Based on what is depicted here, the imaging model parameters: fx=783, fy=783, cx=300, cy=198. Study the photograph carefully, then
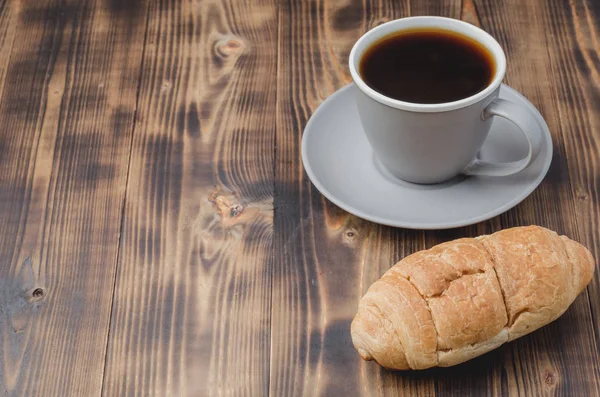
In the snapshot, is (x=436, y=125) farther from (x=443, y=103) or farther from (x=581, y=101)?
(x=581, y=101)

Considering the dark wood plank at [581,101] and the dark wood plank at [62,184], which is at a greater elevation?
the dark wood plank at [62,184]

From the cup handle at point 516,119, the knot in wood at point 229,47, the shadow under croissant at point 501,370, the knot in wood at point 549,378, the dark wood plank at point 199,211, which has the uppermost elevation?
the cup handle at point 516,119

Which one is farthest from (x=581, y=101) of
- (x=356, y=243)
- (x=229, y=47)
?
(x=229, y=47)

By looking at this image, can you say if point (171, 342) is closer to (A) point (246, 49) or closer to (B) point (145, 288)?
(B) point (145, 288)

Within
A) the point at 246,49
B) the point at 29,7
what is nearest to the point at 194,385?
the point at 246,49

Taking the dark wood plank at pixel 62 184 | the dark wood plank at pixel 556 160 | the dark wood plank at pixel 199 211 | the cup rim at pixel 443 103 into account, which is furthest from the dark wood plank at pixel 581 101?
the dark wood plank at pixel 62 184

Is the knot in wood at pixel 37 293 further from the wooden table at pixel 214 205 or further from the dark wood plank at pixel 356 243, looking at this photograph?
the dark wood plank at pixel 356 243

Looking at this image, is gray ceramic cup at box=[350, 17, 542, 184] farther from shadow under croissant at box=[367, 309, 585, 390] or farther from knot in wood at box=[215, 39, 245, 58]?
knot in wood at box=[215, 39, 245, 58]
